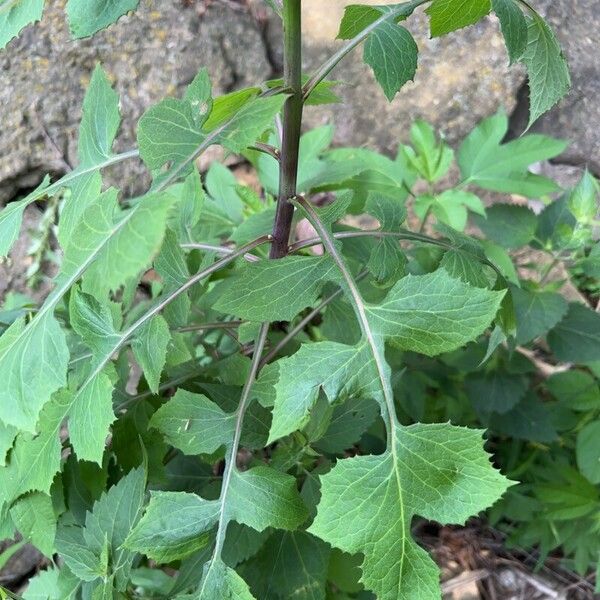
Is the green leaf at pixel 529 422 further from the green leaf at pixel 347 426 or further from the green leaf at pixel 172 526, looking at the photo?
the green leaf at pixel 172 526

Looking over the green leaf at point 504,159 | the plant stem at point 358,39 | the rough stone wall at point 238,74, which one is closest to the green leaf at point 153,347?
the plant stem at point 358,39

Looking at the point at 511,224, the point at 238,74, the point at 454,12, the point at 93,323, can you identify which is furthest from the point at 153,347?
the point at 238,74

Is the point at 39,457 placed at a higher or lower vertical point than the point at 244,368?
higher

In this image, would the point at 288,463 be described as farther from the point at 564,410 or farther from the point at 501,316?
the point at 564,410

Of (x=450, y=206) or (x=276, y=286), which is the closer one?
(x=276, y=286)

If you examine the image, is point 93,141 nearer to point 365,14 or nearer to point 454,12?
point 365,14

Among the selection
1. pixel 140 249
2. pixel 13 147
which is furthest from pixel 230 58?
pixel 140 249
